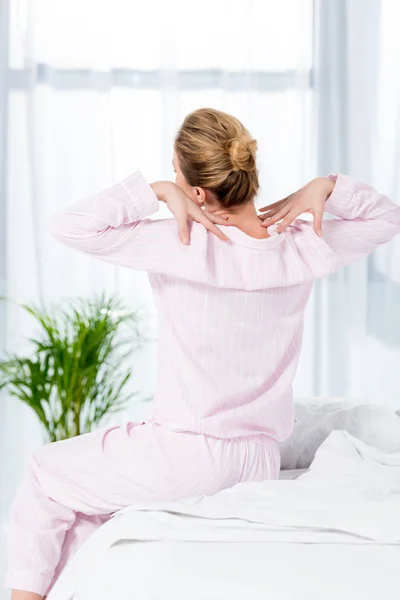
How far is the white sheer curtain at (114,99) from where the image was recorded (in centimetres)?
344

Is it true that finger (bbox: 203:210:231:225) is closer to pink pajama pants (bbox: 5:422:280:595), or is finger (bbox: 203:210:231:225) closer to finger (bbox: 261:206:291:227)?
finger (bbox: 261:206:291:227)

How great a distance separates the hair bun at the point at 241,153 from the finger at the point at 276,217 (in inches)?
5.4

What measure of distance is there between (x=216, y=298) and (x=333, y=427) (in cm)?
74

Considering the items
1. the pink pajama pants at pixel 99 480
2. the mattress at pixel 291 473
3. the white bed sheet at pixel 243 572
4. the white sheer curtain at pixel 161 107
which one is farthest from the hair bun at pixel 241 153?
the white sheer curtain at pixel 161 107

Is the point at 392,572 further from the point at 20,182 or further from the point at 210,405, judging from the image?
the point at 20,182

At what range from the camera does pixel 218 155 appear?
5.53 feet

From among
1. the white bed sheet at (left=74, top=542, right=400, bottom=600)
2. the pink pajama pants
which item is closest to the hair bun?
the pink pajama pants

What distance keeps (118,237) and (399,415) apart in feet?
3.47

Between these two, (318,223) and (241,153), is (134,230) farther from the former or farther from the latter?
(318,223)

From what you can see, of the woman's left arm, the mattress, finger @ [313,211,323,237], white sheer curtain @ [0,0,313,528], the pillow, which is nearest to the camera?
the woman's left arm

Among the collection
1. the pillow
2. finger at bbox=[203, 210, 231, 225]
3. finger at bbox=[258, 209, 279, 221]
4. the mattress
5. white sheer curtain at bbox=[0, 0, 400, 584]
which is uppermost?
white sheer curtain at bbox=[0, 0, 400, 584]

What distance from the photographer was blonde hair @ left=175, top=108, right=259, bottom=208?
1.69m

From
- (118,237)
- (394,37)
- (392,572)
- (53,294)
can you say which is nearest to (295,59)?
(394,37)

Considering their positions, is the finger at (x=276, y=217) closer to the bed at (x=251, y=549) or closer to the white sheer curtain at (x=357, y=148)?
the bed at (x=251, y=549)
